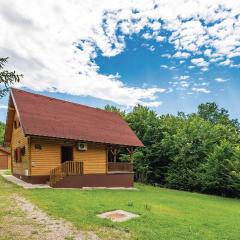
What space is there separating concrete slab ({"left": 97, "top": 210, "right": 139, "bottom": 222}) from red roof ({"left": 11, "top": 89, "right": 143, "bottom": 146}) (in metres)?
8.61

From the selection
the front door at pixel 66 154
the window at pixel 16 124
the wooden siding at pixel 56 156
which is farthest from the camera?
the window at pixel 16 124

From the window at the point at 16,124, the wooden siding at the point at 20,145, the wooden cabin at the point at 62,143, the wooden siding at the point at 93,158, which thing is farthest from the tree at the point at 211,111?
the window at the point at 16,124

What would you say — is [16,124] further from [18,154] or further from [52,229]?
[52,229]

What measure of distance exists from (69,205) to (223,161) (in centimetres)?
1807

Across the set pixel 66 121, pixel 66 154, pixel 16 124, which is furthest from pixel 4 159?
pixel 66 121

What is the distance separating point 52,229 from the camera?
26.3 feet

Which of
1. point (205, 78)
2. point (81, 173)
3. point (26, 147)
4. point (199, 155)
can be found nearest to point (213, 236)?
point (81, 173)

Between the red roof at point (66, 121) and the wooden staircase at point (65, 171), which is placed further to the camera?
the red roof at point (66, 121)

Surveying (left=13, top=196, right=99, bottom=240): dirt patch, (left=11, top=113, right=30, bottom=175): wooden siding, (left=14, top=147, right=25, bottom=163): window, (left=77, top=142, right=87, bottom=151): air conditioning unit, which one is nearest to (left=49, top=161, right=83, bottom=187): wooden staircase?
(left=77, top=142, right=87, bottom=151): air conditioning unit

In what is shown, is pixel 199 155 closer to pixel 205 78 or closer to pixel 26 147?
pixel 26 147

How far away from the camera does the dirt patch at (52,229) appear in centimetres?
741

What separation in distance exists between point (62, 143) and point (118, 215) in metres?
10.9

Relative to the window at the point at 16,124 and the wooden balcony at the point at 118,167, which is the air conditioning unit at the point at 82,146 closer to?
the wooden balcony at the point at 118,167

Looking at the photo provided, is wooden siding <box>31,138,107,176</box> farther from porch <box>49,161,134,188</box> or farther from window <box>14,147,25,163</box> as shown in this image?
window <box>14,147,25,163</box>
